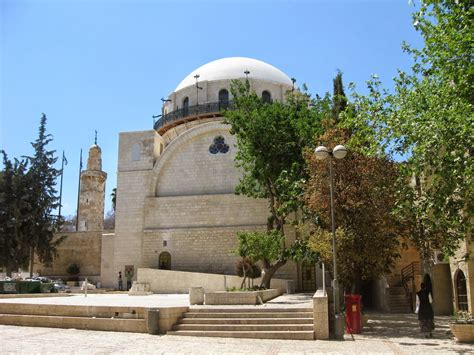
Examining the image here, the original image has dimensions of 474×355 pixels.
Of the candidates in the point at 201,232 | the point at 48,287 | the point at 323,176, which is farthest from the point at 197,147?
the point at 323,176

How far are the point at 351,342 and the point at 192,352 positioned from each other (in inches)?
133

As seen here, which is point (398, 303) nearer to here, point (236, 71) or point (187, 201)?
point (187, 201)

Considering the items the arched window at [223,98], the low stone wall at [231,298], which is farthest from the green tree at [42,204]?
the low stone wall at [231,298]

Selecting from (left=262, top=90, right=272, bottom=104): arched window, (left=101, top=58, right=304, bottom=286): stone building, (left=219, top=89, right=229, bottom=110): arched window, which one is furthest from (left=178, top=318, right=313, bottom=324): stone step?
(left=262, top=90, right=272, bottom=104): arched window

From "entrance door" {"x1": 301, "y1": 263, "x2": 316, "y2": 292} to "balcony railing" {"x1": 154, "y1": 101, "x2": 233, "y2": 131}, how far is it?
11.4 meters

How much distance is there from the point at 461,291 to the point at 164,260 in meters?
17.1

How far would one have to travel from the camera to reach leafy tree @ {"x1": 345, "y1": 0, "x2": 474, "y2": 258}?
9.17 metres

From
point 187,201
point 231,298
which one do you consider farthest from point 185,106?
point 231,298

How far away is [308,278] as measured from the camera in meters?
25.7

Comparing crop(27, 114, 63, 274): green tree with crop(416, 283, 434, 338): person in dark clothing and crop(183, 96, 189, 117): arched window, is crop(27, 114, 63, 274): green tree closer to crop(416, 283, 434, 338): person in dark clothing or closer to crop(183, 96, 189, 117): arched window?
crop(183, 96, 189, 117): arched window

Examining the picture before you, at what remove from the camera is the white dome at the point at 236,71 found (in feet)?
106

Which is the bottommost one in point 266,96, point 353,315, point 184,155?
point 353,315

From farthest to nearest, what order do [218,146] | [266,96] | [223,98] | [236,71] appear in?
[236,71], [266,96], [223,98], [218,146]

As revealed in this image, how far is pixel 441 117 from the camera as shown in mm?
9242
